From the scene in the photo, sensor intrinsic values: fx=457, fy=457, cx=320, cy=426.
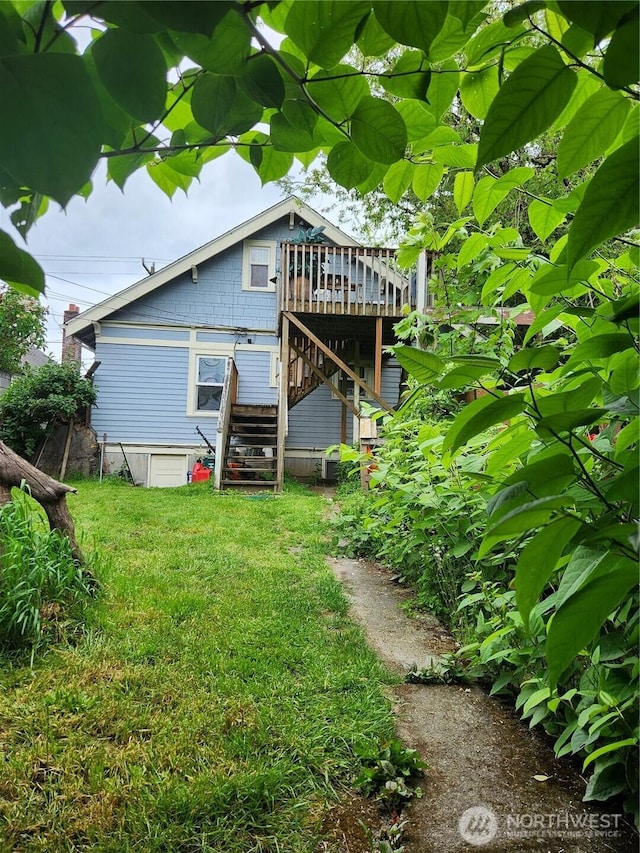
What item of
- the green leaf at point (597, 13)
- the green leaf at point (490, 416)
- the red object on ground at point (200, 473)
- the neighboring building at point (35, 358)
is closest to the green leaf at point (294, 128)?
the green leaf at point (597, 13)

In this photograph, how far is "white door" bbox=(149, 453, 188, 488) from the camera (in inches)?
349

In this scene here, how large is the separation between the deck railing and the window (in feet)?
7.74

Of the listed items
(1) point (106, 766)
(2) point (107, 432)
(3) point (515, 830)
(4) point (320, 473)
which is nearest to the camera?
Answer: (3) point (515, 830)

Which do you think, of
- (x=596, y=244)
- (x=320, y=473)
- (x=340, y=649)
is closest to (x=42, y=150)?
(x=596, y=244)

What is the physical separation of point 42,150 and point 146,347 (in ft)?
31.3

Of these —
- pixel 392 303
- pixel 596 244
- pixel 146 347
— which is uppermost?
pixel 392 303

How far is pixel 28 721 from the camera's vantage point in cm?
137

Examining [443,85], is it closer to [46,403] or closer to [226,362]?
[226,362]

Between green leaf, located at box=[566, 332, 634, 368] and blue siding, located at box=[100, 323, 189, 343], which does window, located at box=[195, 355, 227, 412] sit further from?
green leaf, located at box=[566, 332, 634, 368]

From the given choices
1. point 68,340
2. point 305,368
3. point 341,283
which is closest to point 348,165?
point 68,340

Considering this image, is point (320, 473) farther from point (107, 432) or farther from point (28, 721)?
point (28, 721)

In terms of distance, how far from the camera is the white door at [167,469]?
29.1ft

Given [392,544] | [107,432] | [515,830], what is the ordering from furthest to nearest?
[107,432] < [392,544] < [515,830]

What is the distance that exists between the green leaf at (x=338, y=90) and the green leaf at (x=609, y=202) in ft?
0.81
